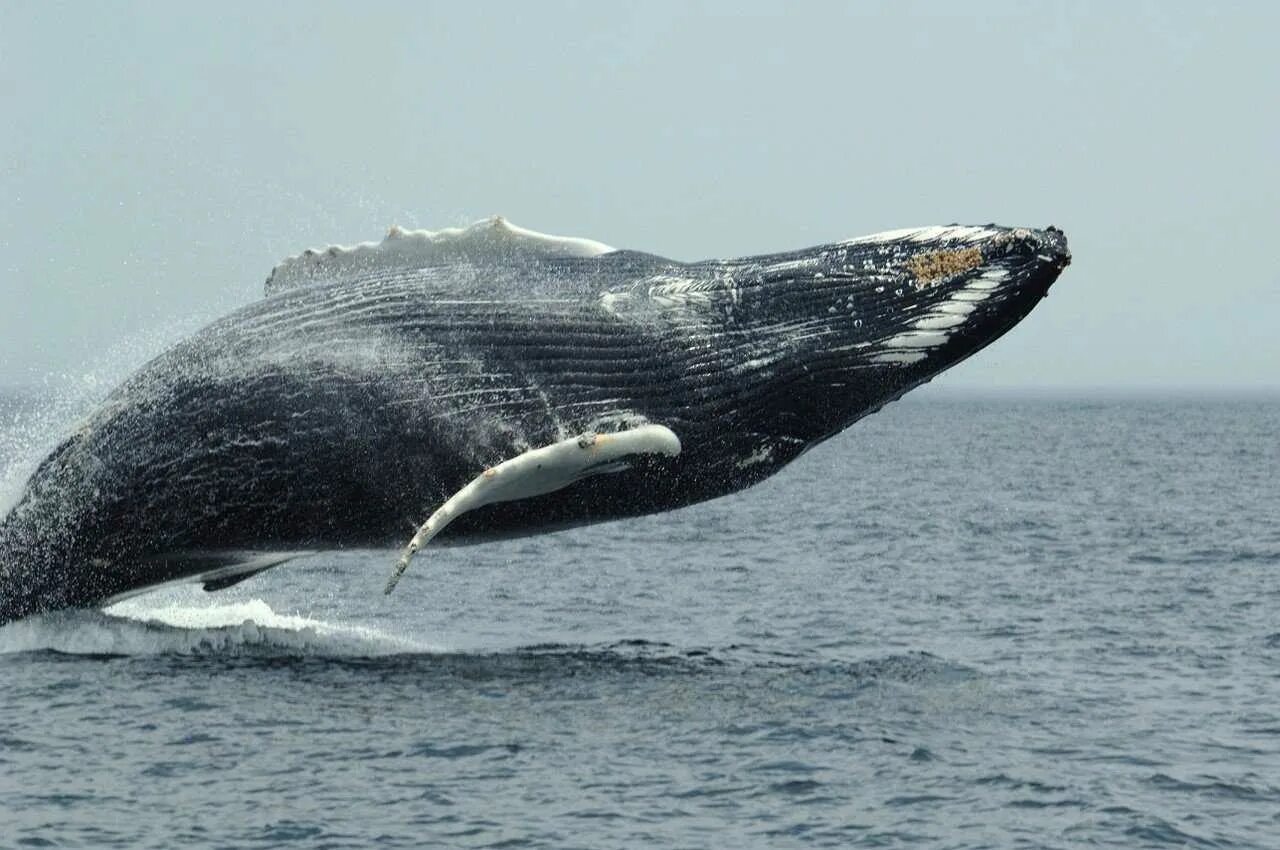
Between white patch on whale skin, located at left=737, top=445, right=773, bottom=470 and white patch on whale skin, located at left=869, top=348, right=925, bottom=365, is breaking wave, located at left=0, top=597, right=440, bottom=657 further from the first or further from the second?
white patch on whale skin, located at left=869, top=348, right=925, bottom=365

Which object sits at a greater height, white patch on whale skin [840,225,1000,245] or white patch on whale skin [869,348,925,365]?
white patch on whale skin [840,225,1000,245]

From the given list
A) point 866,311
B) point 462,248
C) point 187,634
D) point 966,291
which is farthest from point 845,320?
point 187,634

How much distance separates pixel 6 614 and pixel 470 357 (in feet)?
14.7

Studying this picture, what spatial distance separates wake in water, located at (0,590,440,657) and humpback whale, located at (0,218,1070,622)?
213 cm

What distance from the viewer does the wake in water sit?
49.0ft

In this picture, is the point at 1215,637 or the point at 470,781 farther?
the point at 1215,637

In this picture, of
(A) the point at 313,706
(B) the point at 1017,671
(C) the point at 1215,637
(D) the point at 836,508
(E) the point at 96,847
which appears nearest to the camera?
(E) the point at 96,847

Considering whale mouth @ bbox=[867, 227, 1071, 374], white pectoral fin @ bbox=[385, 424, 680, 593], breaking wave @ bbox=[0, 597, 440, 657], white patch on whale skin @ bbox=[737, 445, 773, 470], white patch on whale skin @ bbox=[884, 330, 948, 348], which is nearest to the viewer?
white pectoral fin @ bbox=[385, 424, 680, 593]

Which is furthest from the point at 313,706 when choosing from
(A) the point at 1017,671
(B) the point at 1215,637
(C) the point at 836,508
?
(C) the point at 836,508

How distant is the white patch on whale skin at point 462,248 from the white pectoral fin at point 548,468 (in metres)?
1.58

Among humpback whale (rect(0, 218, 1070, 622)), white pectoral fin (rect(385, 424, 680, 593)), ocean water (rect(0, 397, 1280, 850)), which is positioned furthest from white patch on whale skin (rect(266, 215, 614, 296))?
ocean water (rect(0, 397, 1280, 850))

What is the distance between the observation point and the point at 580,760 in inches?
502

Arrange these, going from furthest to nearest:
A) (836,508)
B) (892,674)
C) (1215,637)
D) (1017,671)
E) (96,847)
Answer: (836,508) < (1215,637) < (1017,671) < (892,674) < (96,847)

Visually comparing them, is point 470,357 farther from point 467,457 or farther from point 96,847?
point 96,847
